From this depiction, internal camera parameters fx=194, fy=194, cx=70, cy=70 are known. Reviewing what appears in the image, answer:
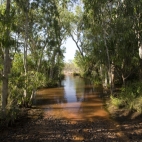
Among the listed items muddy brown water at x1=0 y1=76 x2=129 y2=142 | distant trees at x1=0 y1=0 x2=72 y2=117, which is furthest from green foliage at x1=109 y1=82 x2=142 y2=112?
distant trees at x1=0 y1=0 x2=72 y2=117

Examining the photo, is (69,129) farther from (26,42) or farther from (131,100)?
(26,42)

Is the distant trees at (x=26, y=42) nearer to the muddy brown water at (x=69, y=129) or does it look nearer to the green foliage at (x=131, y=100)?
the muddy brown water at (x=69, y=129)

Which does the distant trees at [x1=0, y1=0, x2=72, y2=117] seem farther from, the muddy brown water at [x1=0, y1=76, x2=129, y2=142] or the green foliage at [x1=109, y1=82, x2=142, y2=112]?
the green foliage at [x1=109, y1=82, x2=142, y2=112]

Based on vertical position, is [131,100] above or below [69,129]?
above

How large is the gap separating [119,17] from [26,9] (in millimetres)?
6208

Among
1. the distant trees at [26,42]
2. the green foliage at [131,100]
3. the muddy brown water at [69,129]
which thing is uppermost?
the distant trees at [26,42]

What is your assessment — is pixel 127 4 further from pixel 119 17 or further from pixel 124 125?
pixel 124 125

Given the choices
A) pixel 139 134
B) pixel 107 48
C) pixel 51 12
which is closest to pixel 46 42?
pixel 51 12

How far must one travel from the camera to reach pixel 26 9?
40.5ft

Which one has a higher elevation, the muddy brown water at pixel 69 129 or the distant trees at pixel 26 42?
the distant trees at pixel 26 42

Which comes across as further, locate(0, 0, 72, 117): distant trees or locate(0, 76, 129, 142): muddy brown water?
locate(0, 0, 72, 117): distant trees

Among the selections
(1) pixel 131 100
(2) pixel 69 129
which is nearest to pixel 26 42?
(2) pixel 69 129

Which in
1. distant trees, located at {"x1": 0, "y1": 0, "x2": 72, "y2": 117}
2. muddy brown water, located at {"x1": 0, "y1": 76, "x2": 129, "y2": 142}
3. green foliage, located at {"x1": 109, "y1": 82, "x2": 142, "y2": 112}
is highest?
distant trees, located at {"x1": 0, "y1": 0, "x2": 72, "y2": 117}

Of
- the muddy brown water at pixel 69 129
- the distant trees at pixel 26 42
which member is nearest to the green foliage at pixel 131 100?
the muddy brown water at pixel 69 129
